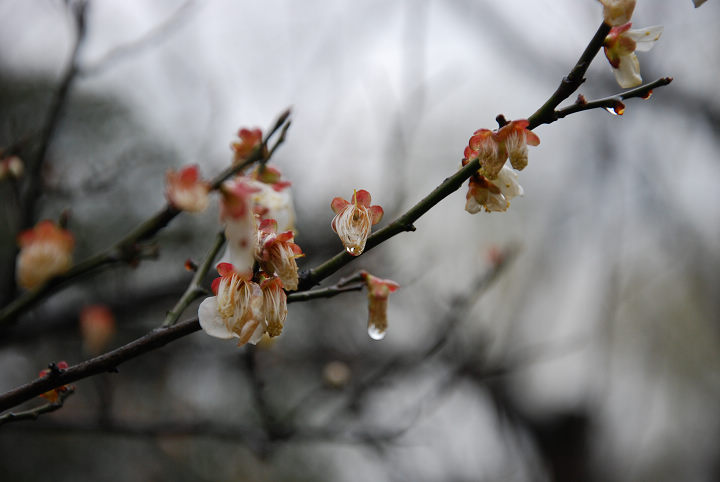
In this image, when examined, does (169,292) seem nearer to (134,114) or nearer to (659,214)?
(134,114)

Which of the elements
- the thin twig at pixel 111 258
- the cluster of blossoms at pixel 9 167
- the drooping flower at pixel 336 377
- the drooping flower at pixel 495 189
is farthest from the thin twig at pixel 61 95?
the drooping flower at pixel 336 377

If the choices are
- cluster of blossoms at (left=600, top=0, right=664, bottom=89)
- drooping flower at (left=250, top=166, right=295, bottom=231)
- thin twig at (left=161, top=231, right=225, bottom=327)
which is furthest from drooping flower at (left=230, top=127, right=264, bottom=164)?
cluster of blossoms at (left=600, top=0, right=664, bottom=89)

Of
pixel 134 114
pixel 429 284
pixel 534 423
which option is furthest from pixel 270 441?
pixel 134 114

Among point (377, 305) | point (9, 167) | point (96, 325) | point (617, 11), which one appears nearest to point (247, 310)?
point (377, 305)

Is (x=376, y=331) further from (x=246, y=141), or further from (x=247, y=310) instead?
(x=246, y=141)

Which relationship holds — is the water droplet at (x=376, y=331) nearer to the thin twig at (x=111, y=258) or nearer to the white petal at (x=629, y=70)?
the thin twig at (x=111, y=258)

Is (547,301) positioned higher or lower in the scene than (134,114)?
lower
